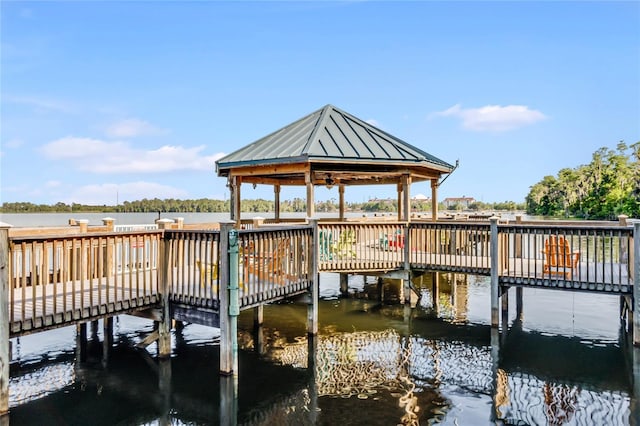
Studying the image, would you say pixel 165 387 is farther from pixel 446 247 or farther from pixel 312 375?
pixel 446 247

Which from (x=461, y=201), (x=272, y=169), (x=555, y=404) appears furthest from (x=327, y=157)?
(x=461, y=201)

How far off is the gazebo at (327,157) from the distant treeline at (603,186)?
40885mm

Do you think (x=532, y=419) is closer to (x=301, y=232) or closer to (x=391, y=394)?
(x=391, y=394)

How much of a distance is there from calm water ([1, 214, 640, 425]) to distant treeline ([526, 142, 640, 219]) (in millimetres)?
42356

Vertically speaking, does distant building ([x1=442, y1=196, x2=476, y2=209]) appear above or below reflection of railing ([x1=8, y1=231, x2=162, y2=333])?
above

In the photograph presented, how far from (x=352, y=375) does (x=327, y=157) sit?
198 inches

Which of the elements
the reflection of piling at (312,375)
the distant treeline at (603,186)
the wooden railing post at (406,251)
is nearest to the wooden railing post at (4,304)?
the reflection of piling at (312,375)

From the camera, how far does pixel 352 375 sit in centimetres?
636

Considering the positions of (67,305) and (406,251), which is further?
(406,251)

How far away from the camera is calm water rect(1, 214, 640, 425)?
5113 millimetres

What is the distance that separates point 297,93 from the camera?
41.1m

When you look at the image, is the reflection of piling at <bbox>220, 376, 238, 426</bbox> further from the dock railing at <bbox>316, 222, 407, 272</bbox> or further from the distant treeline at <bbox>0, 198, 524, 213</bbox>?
the distant treeline at <bbox>0, 198, 524, 213</bbox>

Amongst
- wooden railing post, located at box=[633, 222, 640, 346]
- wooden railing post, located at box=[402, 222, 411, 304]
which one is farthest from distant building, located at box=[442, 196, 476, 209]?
wooden railing post, located at box=[633, 222, 640, 346]

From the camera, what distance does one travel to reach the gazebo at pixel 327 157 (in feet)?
32.2
